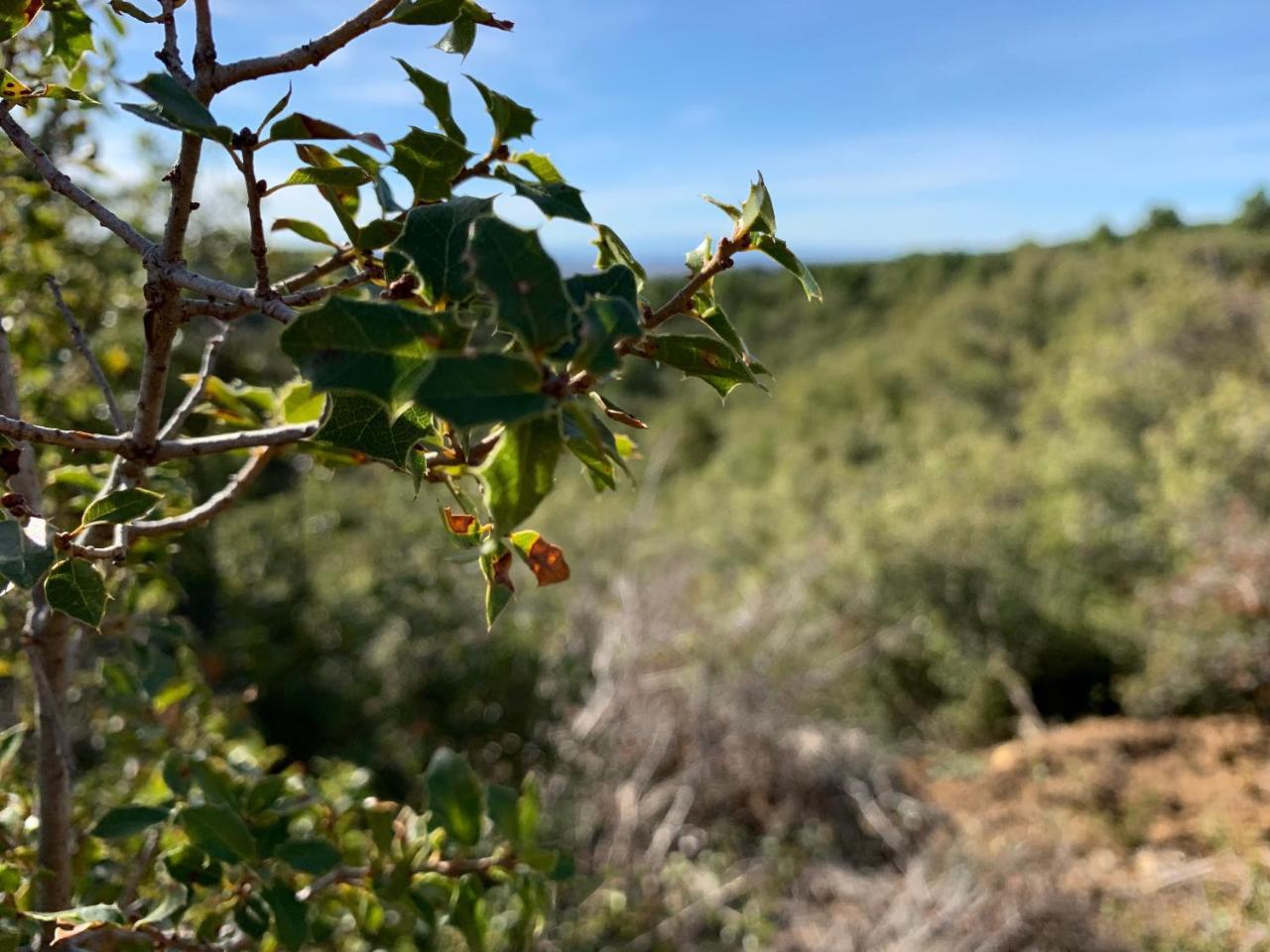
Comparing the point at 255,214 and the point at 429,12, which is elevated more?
the point at 429,12

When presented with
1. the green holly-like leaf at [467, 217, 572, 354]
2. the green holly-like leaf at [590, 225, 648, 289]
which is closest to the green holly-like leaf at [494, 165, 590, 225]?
the green holly-like leaf at [590, 225, 648, 289]

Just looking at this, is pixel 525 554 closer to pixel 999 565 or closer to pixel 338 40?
pixel 338 40

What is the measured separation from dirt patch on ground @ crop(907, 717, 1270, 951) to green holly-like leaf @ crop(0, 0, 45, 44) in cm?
340

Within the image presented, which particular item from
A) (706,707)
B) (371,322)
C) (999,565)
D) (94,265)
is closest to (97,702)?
(94,265)

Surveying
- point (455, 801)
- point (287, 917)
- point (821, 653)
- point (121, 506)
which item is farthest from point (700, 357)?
point (821, 653)

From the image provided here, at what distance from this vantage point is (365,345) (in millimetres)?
435

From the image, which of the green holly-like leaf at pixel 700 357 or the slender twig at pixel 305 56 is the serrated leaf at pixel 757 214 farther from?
the slender twig at pixel 305 56

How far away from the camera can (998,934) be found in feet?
8.82

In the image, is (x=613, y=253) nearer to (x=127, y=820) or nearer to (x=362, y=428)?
(x=362, y=428)

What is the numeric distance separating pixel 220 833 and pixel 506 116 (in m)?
0.68

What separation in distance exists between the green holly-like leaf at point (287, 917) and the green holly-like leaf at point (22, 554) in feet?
1.42

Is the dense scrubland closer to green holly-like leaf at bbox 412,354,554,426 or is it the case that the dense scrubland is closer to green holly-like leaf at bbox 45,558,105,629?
green holly-like leaf at bbox 45,558,105,629

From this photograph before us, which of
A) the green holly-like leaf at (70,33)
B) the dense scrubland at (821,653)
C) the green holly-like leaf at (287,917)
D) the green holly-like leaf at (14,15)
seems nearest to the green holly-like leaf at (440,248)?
the green holly-like leaf at (14,15)

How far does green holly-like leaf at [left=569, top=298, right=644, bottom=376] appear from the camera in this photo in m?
0.40
